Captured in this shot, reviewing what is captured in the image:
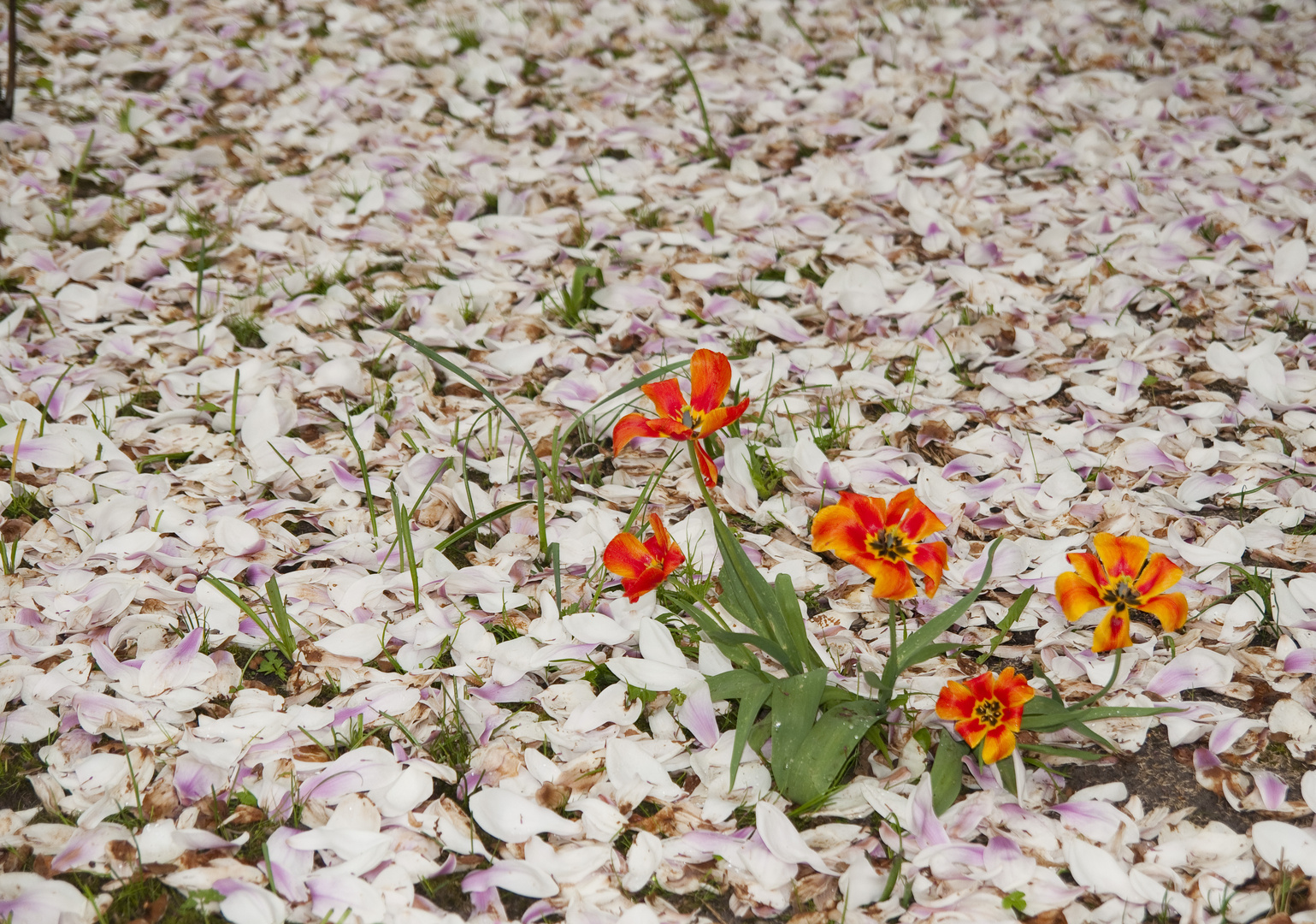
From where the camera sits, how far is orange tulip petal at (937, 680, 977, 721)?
1.42m

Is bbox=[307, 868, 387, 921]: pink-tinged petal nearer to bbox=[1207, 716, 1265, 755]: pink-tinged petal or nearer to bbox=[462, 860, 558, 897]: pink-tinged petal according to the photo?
bbox=[462, 860, 558, 897]: pink-tinged petal

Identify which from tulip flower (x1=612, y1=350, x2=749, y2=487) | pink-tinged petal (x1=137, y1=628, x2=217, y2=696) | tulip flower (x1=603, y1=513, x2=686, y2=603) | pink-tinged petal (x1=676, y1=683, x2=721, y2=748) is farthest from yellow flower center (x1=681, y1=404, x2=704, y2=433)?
pink-tinged petal (x1=137, y1=628, x2=217, y2=696)

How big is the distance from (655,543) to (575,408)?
68cm

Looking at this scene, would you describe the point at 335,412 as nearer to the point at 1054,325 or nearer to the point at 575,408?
the point at 575,408

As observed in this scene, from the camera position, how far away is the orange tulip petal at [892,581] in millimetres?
1308

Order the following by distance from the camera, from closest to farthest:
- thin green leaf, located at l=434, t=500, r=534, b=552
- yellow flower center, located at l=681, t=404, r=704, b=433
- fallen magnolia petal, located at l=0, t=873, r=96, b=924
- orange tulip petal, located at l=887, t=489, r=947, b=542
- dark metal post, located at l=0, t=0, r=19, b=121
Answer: fallen magnolia petal, located at l=0, t=873, r=96, b=924, orange tulip petal, located at l=887, t=489, r=947, b=542, yellow flower center, located at l=681, t=404, r=704, b=433, thin green leaf, located at l=434, t=500, r=534, b=552, dark metal post, located at l=0, t=0, r=19, b=121

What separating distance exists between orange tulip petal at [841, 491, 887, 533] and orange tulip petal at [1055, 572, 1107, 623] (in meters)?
0.23

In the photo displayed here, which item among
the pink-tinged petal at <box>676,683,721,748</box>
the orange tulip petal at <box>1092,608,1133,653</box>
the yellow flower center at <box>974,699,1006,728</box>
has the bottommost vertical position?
the pink-tinged petal at <box>676,683,721,748</box>

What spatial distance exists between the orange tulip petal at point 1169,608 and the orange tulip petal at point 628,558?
0.70m

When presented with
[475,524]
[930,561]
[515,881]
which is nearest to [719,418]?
[930,561]

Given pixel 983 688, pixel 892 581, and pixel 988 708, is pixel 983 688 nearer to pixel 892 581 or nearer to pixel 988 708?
pixel 988 708

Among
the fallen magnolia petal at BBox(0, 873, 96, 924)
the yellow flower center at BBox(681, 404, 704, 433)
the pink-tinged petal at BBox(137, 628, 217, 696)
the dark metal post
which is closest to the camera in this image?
the fallen magnolia petal at BBox(0, 873, 96, 924)

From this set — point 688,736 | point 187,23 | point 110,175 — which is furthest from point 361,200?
Result: point 688,736

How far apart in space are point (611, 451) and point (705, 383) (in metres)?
0.68
